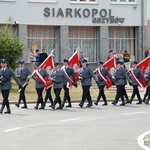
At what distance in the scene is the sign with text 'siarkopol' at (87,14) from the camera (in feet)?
146

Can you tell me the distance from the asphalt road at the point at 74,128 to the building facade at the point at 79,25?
18.3 meters

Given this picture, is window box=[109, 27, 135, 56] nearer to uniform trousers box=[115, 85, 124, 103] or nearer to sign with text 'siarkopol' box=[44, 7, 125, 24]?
sign with text 'siarkopol' box=[44, 7, 125, 24]

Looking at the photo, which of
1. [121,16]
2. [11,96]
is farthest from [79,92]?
[121,16]

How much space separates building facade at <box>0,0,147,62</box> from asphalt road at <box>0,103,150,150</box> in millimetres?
18297

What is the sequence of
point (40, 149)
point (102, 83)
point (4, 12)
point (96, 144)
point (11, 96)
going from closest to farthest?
point (40, 149) < point (96, 144) < point (102, 83) < point (11, 96) < point (4, 12)

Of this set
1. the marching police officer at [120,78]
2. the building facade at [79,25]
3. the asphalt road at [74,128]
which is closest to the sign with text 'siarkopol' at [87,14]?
the building facade at [79,25]

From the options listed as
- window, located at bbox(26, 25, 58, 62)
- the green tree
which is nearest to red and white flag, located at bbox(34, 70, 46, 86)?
the green tree

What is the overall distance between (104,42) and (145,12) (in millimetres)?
3671

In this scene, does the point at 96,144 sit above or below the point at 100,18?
below

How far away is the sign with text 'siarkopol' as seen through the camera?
4444 cm

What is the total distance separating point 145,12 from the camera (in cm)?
4734

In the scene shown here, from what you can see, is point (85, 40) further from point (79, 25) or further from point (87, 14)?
point (87, 14)

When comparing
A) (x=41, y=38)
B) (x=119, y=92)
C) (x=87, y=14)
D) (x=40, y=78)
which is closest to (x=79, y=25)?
(x=87, y=14)

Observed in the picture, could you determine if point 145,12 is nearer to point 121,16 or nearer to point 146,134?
point 121,16
